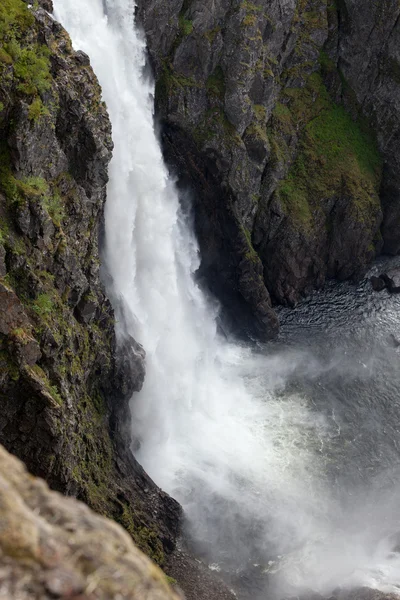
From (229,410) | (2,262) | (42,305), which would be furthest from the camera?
(229,410)

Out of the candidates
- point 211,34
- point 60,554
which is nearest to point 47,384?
point 60,554

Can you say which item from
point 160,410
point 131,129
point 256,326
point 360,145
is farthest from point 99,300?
point 360,145

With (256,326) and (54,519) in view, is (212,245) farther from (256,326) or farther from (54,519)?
(54,519)

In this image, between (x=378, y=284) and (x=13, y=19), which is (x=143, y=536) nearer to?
(x=13, y=19)

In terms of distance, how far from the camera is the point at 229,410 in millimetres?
37625

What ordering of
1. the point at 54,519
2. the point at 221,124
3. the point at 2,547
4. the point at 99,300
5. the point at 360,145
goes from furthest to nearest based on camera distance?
the point at 360,145, the point at 221,124, the point at 99,300, the point at 54,519, the point at 2,547

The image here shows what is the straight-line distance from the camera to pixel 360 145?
53.9 metres

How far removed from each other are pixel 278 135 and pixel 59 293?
33.2 m

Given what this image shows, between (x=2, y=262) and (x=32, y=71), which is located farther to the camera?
(x=32, y=71)

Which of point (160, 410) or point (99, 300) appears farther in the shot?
point (160, 410)

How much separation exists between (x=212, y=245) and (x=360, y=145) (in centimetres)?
1959

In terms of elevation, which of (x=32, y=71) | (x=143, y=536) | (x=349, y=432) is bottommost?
(x=143, y=536)

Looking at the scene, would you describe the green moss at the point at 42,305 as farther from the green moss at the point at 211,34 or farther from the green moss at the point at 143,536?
the green moss at the point at 211,34

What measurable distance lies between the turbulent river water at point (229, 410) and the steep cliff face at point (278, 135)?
316 centimetres
